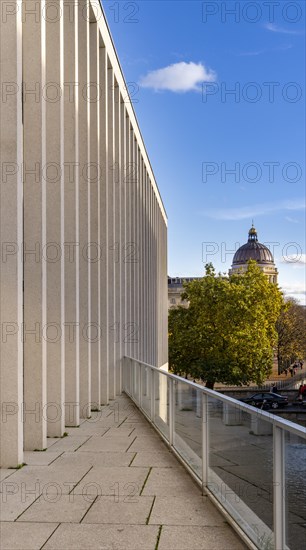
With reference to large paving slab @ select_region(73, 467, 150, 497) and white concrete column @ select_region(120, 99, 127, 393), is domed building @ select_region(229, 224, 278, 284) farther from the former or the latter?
large paving slab @ select_region(73, 467, 150, 497)

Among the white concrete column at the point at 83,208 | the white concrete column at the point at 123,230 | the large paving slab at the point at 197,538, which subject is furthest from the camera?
the white concrete column at the point at 123,230

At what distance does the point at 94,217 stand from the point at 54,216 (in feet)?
15.1

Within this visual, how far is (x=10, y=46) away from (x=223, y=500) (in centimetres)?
586

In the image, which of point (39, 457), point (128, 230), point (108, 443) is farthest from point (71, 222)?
point (128, 230)

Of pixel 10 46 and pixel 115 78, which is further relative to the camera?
pixel 115 78

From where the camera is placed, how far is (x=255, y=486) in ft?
13.9

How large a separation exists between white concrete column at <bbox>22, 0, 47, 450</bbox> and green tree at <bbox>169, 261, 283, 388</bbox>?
3419 centimetres

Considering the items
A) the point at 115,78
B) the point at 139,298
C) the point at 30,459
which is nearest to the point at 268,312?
the point at 139,298

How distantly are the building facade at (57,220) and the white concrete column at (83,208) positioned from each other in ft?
0.08

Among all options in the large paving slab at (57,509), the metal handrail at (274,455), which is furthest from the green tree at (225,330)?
the large paving slab at (57,509)

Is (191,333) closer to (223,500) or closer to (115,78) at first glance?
(115,78)

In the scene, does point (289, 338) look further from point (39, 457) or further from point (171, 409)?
point (39, 457)

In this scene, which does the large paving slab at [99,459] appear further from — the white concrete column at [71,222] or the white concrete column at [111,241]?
the white concrete column at [111,241]

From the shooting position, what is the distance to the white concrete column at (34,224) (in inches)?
338
